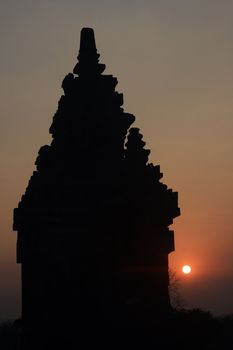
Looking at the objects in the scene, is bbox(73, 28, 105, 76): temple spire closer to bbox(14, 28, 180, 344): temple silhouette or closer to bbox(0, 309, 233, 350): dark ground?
bbox(14, 28, 180, 344): temple silhouette

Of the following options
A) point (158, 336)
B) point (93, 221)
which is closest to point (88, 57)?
point (93, 221)

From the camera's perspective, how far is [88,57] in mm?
17062

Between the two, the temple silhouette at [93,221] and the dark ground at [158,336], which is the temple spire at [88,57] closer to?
the temple silhouette at [93,221]

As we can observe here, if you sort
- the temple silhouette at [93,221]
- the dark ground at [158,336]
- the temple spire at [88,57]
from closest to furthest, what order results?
1. the dark ground at [158,336]
2. the temple silhouette at [93,221]
3. the temple spire at [88,57]

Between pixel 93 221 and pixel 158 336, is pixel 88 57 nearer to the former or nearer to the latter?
pixel 93 221

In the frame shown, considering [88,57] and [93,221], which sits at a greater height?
[88,57]

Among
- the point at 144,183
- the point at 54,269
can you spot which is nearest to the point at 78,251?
the point at 54,269

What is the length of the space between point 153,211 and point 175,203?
0.46 m

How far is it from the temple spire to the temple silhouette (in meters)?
0.11

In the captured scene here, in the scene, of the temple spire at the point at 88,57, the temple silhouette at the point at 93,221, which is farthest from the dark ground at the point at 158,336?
the temple spire at the point at 88,57

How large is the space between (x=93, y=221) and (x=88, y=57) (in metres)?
3.23

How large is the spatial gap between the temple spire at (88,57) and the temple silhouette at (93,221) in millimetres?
111

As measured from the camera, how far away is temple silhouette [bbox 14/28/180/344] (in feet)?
51.8

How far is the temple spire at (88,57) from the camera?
1697 cm
